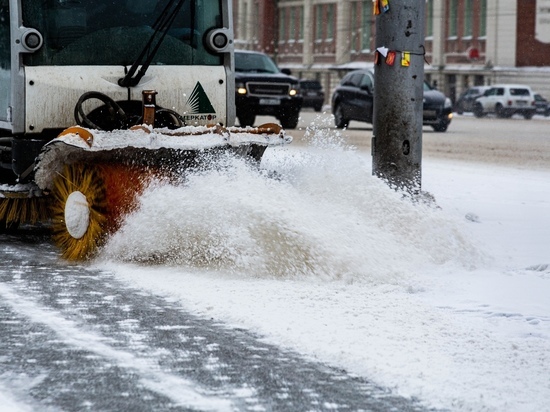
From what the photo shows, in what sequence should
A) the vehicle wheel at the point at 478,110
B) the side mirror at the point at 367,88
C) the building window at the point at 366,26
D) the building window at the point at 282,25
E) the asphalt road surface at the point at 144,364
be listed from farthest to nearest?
the building window at the point at 282,25 < the building window at the point at 366,26 < the vehicle wheel at the point at 478,110 < the side mirror at the point at 367,88 < the asphalt road surface at the point at 144,364

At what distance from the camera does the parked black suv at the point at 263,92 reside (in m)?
28.3

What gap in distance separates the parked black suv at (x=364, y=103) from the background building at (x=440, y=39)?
13.0m

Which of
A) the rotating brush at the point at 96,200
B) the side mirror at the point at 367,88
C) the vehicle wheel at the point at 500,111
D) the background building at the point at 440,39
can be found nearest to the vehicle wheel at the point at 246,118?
the side mirror at the point at 367,88

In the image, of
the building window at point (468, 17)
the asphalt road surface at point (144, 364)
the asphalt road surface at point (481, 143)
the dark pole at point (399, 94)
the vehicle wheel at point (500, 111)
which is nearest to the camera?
the asphalt road surface at point (144, 364)

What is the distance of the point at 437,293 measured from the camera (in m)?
7.00

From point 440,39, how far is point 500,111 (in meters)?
12.9

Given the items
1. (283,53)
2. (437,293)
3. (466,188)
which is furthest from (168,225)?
(283,53)

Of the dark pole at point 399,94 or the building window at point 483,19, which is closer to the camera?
the dark pole at point 399,94

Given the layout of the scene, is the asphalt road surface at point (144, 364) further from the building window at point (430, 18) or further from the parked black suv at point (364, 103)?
the building window at point (430, 18)

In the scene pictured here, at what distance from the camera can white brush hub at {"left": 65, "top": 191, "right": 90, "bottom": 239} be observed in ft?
26.8

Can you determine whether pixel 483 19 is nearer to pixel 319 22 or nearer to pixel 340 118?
pixel 319 22

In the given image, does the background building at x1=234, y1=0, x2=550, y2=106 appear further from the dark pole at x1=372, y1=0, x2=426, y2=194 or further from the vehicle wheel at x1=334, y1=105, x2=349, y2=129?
the dark pole at x1=372, y1=0, x2=426, y2=194

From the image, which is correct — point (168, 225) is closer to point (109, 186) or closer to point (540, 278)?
point (109, 186)

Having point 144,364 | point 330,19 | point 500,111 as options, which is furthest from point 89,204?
point 330,19
